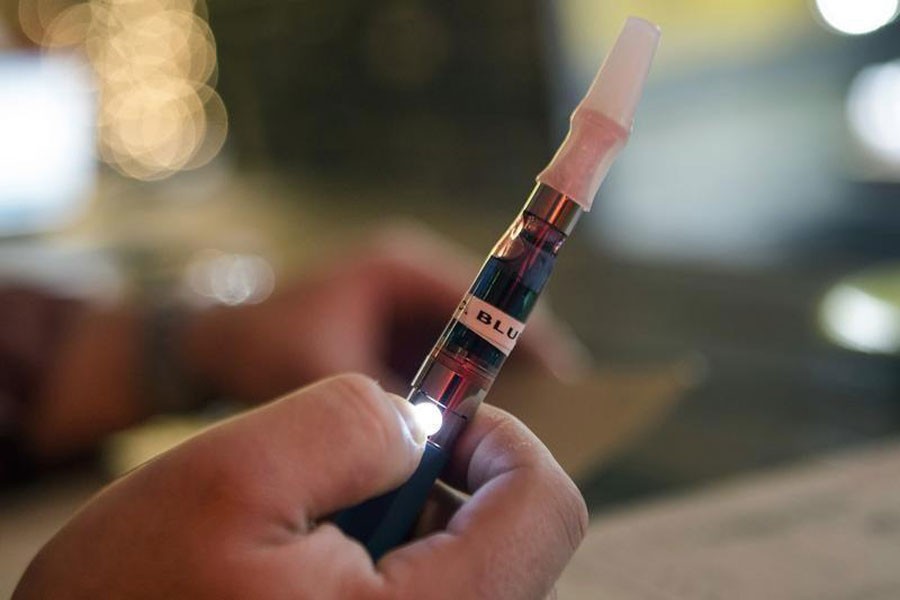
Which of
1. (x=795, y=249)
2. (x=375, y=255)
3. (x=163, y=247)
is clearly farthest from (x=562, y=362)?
(x=163, y=247)

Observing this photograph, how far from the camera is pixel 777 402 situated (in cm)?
69

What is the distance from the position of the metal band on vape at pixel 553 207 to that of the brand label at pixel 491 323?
26 mm

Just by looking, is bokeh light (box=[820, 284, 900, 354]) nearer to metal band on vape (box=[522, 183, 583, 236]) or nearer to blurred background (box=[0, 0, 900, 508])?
blurred background (box=[0, 0, 900, 508])

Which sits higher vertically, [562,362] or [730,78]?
[730,78]

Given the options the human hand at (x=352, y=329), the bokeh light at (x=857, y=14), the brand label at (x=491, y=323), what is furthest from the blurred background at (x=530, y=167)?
the brand label at (x=491, y=323)

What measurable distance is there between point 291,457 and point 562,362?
0.45 metres

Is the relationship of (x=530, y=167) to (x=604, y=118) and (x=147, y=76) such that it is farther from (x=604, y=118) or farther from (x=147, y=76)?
(x=604, y=118)

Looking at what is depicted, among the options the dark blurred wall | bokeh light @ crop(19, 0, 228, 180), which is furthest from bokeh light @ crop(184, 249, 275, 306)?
bokeh light @ crop(19, 0, 228, 180)

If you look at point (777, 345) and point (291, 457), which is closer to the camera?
point (291, 457)

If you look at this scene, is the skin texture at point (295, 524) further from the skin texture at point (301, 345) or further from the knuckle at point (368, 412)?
the skin texture at point (301, 345)

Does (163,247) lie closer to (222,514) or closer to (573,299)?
(573,299)

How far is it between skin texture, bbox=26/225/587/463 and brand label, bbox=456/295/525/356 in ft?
1.01

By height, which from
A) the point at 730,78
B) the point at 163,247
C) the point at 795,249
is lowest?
the point at 163,247

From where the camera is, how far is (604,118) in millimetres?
239
